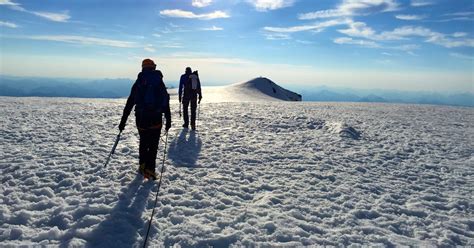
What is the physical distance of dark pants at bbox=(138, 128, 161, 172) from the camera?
921 centimetres

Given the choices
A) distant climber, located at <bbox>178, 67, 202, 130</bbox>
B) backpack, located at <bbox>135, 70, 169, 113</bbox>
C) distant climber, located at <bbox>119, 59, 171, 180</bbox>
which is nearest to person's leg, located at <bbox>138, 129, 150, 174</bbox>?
distant climber, located at <bbox>119, 59, 171, 180</bbox>

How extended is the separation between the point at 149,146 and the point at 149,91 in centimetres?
162

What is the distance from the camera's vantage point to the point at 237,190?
30.3ft

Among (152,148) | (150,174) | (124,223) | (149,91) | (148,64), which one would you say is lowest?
(124,223)

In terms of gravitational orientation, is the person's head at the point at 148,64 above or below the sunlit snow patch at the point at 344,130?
above

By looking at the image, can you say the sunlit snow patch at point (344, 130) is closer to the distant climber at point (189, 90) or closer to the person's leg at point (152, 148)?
the distant climber at point (189, 90)

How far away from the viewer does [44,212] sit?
23.6 feet

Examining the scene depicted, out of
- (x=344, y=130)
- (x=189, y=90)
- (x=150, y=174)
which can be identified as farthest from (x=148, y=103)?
(x=344, y=130)

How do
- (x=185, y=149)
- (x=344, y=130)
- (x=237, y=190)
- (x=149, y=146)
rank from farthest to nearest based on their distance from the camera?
(x=344, y=130) < (x=185, y=149) < (x=149, y=146) < (x=237, y=190)

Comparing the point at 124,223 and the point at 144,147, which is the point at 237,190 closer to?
the point at 144,147

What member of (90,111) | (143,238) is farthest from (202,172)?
(90,111)

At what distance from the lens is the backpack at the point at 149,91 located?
352 inches

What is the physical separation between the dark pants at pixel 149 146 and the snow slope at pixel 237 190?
1.91 feet

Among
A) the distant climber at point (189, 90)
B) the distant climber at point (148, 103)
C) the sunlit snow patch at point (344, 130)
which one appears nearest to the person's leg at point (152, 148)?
the distant climber at point (148, 103)
